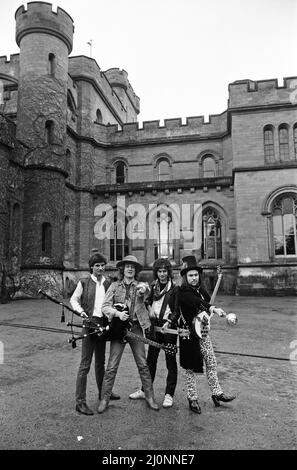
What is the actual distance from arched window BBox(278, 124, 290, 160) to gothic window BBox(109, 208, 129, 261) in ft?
32.0

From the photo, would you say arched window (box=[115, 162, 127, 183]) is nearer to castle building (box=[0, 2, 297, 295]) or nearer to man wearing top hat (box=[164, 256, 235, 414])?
castle building (box=[0, 2, 297, 295])

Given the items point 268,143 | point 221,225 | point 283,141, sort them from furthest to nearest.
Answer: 1. point 221,225
2. point 268,143
3. point 283,141

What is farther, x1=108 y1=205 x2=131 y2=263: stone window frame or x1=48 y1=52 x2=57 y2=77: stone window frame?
x1=108 y1=205 x2=131 y2=263: stone window frame

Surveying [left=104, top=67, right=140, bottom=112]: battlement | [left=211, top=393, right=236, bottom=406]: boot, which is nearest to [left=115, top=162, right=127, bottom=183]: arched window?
[left=104, top=67, right=140, bottom=112]: battlement

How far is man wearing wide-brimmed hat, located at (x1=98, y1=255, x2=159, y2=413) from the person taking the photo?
13.0 ft

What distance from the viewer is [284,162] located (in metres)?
18.2

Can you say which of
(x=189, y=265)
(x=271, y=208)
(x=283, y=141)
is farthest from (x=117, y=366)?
(x=283, y=141)

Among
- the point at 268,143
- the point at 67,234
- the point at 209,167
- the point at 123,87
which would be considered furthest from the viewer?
the point at 123,87

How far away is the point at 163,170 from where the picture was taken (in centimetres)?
2348

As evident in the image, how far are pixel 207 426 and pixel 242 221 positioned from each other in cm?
1551

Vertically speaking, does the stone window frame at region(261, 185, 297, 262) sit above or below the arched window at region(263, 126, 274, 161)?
below

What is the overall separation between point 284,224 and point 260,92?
7177 mm

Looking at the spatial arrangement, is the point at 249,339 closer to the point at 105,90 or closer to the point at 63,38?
the point at 63,38

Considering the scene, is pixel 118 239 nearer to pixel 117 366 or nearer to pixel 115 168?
pixel 115 168
